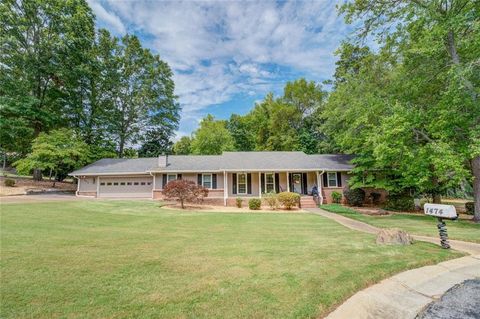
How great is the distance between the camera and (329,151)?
29.8 meters

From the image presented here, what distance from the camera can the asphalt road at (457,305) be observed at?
3.58 m

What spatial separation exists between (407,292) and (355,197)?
52.4ft

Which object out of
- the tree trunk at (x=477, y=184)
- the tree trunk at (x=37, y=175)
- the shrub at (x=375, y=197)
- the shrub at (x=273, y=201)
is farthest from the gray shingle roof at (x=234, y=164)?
the tree trunk at (x=477, y=184)

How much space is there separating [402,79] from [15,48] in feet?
109

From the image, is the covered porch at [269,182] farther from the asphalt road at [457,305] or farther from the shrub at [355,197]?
the asphalt road at [457,305]

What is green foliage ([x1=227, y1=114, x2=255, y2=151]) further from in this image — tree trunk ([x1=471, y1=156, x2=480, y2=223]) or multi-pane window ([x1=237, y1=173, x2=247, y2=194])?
tree trunk ([x1=471, y1=156, x2=480, y2=223])

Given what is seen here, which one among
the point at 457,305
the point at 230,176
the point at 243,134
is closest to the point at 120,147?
the point at 243,134

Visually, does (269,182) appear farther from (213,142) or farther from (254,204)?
(213,142)

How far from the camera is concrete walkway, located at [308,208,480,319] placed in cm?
355

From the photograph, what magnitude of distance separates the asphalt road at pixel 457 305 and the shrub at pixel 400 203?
1458 centimetres

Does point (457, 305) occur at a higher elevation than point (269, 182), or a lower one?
lower

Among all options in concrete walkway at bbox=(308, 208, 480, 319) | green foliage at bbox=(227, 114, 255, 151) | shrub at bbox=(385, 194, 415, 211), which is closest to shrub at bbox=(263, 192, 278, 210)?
shrub at bbox=(385, 194, 415, 211)

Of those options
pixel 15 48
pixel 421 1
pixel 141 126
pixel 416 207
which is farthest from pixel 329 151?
pixel 15 48

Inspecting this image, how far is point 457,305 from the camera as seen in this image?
3.86 meters
